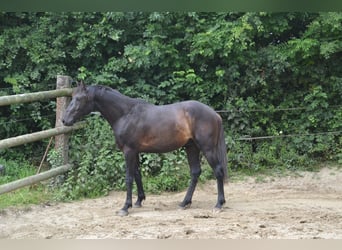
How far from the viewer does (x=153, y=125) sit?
5066mm

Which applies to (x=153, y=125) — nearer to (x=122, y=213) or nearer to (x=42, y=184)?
(x=122, y=213)

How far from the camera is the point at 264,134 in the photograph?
7637 mm

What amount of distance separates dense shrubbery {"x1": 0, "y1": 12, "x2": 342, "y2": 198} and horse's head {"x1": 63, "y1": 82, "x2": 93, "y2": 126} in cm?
208

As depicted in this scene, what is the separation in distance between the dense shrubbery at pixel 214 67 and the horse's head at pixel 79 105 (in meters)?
2.08

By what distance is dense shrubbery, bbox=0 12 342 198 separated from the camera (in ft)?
23.5

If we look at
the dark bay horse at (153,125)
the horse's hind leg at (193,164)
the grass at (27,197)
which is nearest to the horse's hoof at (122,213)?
the dark bay horse at (153,125)

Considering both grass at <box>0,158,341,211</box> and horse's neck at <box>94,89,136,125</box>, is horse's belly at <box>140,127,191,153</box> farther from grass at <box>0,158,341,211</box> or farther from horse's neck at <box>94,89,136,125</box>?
grass at <box>0,158,341,211</box>

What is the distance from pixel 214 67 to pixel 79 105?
3.39m

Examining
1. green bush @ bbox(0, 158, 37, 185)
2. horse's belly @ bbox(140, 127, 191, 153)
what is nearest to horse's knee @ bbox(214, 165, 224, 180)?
horse's belly @ bbox(140, 127, 191, 153)

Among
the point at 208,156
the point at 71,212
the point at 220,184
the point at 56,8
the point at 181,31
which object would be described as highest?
the point at 181,31

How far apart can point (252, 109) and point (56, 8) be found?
6.93m

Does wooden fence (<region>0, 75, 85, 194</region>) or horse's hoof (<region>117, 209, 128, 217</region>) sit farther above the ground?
wooden fence (<region>0, 75, 85, 194</region>)

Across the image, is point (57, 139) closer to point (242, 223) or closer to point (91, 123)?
point (91, 123)

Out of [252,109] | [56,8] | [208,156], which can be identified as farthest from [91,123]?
[56,8]
